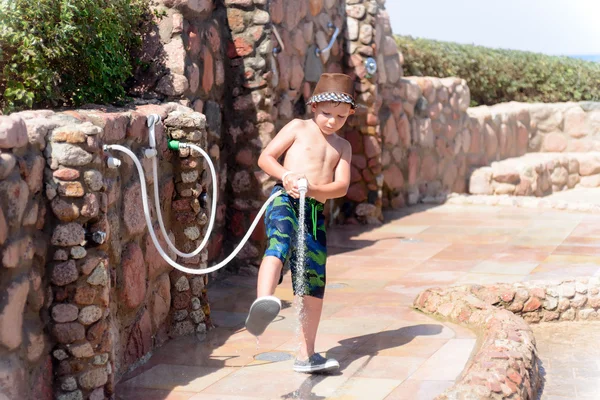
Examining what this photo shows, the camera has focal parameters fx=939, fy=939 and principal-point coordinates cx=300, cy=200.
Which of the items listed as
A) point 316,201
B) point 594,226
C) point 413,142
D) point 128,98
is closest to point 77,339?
point 316,201

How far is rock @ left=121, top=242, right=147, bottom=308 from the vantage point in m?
4.16

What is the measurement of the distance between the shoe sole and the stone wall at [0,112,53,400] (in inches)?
45.6

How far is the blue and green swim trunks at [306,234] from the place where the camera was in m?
4.11

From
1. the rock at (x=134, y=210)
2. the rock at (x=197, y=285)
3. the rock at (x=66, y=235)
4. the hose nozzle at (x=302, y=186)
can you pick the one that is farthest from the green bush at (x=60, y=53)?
the hose nozzle at (x=302, y=186)

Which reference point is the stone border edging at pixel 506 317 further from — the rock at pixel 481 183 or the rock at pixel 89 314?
the rock at pixel 481 183

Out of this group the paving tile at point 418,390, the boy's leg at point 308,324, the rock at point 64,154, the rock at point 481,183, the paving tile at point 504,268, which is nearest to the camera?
the rock at point 64,154

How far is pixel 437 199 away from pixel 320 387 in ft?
20.6

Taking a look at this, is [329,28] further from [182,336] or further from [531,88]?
[531,88]

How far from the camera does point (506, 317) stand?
15.3 feet

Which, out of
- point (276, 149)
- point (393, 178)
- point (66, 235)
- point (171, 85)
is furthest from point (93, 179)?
point (393, 178)

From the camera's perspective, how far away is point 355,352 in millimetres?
4516

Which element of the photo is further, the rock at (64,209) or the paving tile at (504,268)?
the paving tile at (504,268)

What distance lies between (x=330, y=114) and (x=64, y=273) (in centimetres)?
146

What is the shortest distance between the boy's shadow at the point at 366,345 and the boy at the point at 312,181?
0.13 metres
